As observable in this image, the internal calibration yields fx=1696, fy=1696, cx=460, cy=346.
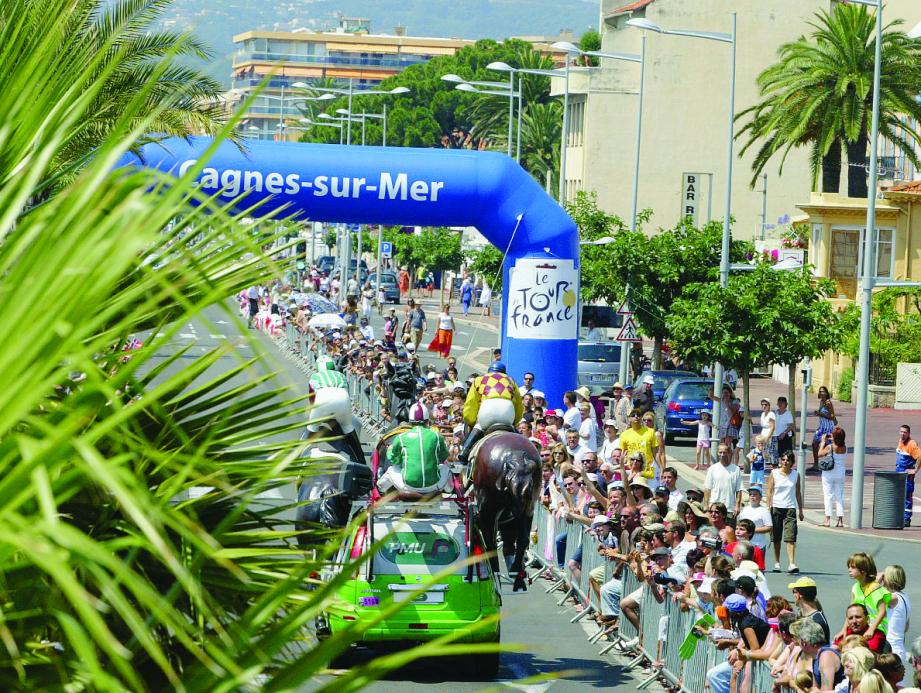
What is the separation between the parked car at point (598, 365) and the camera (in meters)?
42.7

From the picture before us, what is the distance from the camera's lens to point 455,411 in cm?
2586

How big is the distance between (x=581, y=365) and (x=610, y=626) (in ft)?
88.4

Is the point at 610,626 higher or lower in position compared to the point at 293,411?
lower

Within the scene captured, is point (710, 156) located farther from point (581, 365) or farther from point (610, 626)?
point (610, 626)

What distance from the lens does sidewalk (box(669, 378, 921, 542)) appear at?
26.5m

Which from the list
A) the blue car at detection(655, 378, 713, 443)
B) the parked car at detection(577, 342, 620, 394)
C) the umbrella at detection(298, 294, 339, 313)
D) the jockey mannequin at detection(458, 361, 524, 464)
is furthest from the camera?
the umbrella at detection(298, 294, 339, 313)

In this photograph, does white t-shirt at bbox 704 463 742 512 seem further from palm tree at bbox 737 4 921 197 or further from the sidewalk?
palm tree at bbox 737 4 921 197

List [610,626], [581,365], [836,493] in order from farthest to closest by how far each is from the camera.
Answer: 1. [581,365]
2. [836,493]
3. [610,626]

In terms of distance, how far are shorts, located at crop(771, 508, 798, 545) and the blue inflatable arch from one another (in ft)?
38.7

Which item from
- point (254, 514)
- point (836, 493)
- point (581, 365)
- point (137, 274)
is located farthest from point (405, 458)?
point (581, 365)

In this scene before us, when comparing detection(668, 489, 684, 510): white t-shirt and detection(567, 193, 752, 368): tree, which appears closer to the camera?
detection(668, 489, 684, 510): white t-shirt

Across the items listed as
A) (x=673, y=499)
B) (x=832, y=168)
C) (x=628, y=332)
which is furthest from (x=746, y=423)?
(x=832, y=168)

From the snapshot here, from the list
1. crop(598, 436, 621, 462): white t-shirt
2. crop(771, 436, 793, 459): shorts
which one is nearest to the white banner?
crop(771, 436, 793, 459): shorts

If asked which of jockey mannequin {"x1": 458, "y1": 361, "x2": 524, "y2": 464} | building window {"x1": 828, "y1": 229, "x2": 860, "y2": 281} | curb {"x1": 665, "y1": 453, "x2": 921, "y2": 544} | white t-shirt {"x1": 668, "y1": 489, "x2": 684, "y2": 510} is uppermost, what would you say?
building window {"x1": 828, "y1": 229, "x2": 860, "y2": 281}
